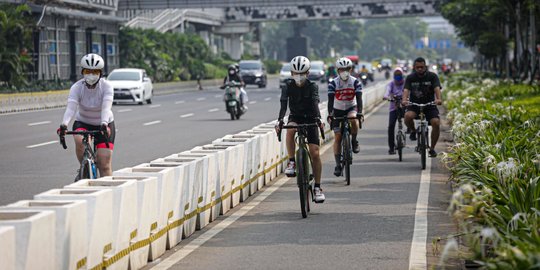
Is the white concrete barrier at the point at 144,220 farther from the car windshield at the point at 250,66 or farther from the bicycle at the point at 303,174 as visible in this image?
the car windshield at the point at 250,66

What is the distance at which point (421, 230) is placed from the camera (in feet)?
40.8

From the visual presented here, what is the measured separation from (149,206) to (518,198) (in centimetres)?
314

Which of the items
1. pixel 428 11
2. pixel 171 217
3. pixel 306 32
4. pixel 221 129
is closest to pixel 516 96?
pixel 221 129

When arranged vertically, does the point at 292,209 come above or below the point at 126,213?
below

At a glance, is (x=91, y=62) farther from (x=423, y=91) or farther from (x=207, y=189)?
(x=423, y=91)

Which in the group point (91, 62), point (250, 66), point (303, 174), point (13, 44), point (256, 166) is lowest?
point (250, 66)

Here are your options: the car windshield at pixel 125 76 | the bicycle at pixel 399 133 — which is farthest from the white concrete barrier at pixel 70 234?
the car windshield at pixel 125 76

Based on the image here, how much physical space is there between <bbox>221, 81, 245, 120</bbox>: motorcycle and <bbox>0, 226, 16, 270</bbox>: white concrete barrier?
99.0ft

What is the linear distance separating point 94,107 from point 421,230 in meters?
3.78

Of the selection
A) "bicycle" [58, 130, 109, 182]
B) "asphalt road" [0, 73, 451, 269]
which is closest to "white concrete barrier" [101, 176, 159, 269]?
"asphalt road" [0, 73, 451, 269]

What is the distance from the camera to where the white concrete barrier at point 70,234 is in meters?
7.98

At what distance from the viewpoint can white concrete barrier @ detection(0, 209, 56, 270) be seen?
7.23 meters

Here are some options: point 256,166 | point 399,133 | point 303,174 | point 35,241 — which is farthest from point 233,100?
point 35,241

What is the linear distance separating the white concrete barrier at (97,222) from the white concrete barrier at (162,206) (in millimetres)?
1333
